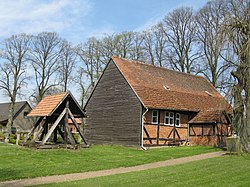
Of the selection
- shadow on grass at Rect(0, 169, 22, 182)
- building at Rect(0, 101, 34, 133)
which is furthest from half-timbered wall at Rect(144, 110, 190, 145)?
building at Rect(0, 101, 34, 133)

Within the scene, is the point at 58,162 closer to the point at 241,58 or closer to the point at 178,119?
the point at 241,58

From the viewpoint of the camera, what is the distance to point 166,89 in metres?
28.8

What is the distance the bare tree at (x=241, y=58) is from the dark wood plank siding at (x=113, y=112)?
27.1ft

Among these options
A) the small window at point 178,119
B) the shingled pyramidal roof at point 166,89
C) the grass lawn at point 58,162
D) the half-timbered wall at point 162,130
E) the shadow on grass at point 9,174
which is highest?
the shingled pyramidal roof at point 166,89

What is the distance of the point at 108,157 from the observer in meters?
18.3

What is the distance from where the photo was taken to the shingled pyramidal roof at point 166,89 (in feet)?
86.2

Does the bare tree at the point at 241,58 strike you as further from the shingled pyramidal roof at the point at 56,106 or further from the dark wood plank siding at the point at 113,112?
the shingled pyramidal roof at the point at 56,106

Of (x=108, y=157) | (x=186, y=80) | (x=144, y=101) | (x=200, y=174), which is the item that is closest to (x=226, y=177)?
(x=200, y=174)

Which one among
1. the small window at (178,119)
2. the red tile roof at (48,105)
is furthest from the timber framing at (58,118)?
the small window at (178,119)

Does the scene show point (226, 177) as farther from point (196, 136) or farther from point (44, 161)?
point (196, 136)

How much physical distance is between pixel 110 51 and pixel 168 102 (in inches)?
854

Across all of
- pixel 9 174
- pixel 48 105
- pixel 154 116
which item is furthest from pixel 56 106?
pixel 9 174

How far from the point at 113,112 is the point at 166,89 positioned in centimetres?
536

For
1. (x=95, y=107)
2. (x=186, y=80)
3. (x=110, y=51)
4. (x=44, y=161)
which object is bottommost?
(x=44, y=161)
